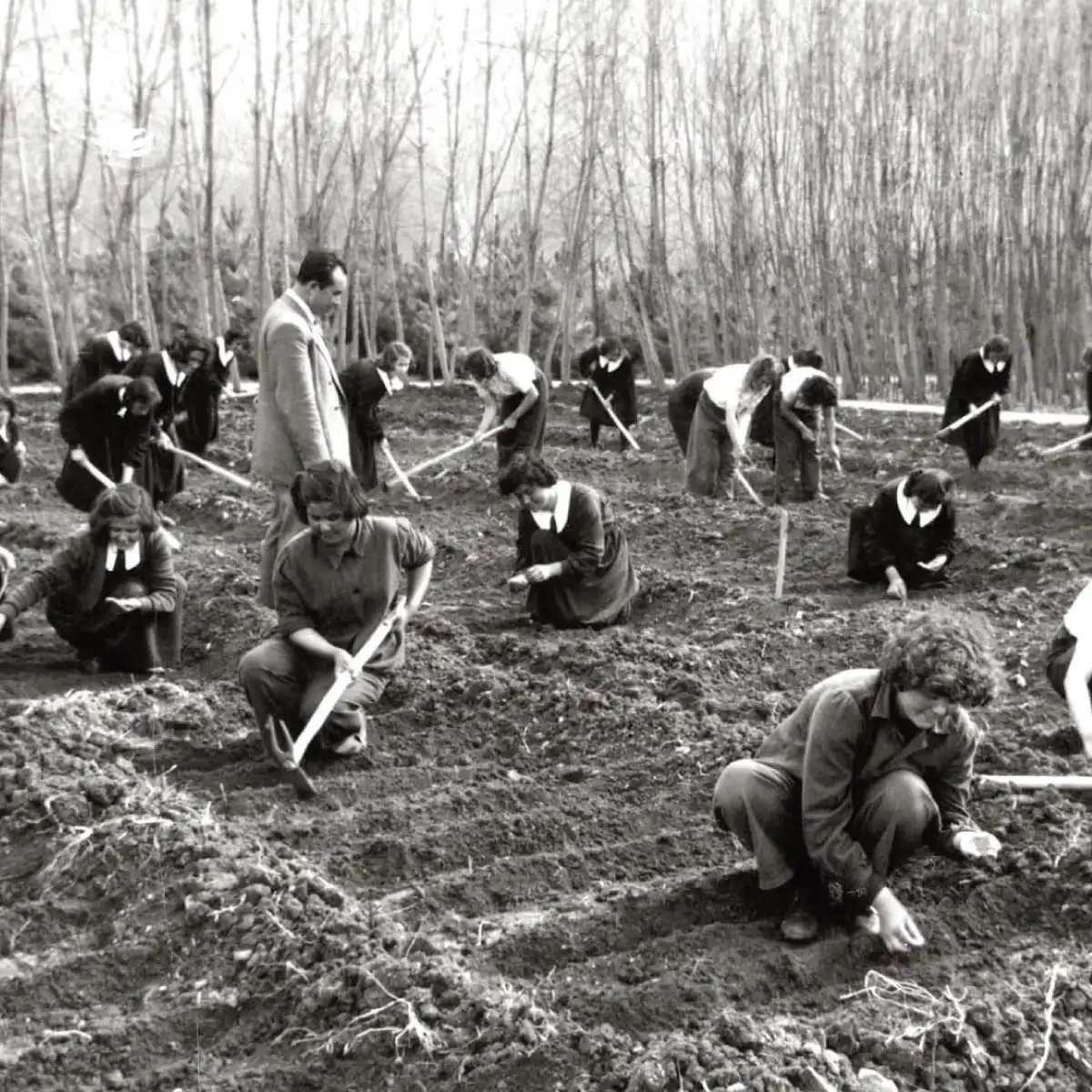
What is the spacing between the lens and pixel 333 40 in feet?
47.4

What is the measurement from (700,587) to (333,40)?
10.3 meters

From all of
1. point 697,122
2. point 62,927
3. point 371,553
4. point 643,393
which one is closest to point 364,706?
point 371,553

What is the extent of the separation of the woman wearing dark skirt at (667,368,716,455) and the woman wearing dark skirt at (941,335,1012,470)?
1.75 m

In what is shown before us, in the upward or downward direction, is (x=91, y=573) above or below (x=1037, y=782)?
above

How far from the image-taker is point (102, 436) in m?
7.18

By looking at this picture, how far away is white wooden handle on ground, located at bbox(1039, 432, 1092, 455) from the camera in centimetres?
902

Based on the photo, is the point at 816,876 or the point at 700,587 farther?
the point at 700,587

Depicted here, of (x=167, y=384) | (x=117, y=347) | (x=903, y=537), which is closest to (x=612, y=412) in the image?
(x=167, y=384)

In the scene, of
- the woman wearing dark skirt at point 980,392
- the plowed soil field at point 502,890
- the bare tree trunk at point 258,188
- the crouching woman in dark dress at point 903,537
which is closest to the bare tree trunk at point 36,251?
the bare tree trunk at point 258,188

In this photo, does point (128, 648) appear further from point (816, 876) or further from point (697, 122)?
point (697, 122)

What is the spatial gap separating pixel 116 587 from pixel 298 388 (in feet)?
3.92

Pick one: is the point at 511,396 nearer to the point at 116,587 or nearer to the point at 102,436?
the point at 102,436

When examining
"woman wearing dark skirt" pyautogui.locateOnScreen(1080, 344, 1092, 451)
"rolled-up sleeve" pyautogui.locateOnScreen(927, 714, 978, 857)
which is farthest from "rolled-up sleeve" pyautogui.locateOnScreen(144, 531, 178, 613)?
"woman wearing dark skirt" pyautogui.locateOnScreen(1080, 344, 1092, 451)

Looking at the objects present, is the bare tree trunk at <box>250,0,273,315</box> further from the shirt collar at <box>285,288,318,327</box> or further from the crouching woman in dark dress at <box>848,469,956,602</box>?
the shirt collar at <box>285,288,318,327</box>
